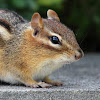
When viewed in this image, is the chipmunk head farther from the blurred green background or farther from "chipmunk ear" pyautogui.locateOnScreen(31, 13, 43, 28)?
the blurred green background

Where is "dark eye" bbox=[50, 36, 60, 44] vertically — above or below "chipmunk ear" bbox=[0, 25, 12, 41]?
below

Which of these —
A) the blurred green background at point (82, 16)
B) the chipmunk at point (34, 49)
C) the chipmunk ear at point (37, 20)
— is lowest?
the chipmunk at point (34, 49)

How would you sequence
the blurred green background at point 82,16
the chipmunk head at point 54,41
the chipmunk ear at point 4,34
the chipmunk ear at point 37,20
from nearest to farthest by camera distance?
the chipmunk head at point 54,41 < the chipmunk ear at point 37,20 < the chipmunk ear at point 4,34 < the blurred green background at point 82,16

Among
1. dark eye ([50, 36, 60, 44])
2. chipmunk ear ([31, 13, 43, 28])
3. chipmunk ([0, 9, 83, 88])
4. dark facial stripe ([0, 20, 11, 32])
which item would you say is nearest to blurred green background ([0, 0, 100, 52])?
dark facial stripe ([0, 20, 11, 32])

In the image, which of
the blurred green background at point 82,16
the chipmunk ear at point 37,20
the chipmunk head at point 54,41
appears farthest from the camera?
the blurred green background at point 82,16

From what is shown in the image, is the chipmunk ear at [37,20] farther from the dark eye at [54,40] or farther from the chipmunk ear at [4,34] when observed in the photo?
the chipmunk ear at [4,34]

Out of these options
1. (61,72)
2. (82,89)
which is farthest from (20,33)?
(61,72)

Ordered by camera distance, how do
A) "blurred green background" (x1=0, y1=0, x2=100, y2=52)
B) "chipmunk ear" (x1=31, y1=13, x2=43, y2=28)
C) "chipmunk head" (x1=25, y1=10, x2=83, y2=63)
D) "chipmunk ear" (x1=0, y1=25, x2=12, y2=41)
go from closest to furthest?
"chipmunk head" (x1=25, y1=10, x2=83, y2=63)
"chipmunk ear" (x1=31, y1=13, x2=43, y2=28)
"chipmunk ear" (x1=0, y1=25, x2=12, y2=41)
"blurred green background" (x1=0, y1=0, x2=100, y2=52)

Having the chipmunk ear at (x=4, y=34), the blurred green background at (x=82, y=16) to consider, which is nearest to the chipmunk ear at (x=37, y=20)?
the chipmunk ear at (x=4, y=34)

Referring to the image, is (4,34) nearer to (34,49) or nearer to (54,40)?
(34,49)
